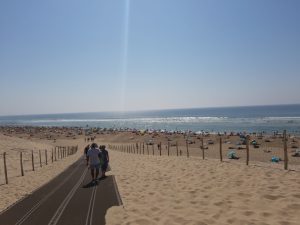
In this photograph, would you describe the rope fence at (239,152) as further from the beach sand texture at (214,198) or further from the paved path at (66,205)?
the paved path at (66,205)

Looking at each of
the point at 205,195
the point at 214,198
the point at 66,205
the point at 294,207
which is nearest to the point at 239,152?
the point at 205,195

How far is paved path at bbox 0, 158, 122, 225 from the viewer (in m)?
10.4

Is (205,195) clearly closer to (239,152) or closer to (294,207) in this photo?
(294,207)

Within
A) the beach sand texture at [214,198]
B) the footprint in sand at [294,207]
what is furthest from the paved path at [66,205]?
the footprint in sand at [294,207]

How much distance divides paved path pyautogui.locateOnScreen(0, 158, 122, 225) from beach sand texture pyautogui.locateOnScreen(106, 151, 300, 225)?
468 mm

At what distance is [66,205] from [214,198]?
4797mm

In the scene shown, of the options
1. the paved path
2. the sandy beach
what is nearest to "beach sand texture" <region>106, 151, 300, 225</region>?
the sandy beach

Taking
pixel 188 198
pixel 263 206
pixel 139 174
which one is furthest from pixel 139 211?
pixel 139 174

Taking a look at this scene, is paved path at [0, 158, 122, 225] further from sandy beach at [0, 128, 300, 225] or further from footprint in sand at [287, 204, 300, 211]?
footprint in sand at [287, 204, 300, 211]

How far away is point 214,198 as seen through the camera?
11078mm

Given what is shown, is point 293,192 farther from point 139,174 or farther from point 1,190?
point 1,190

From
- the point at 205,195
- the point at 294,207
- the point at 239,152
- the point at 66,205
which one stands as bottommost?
the point at 239,152

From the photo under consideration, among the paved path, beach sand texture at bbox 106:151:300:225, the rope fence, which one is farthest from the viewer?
the rope fence

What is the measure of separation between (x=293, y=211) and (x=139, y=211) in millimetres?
4062
